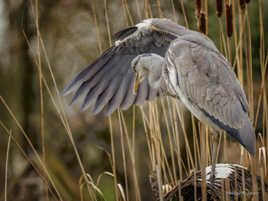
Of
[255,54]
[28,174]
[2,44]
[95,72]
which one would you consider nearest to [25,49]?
[2,44]

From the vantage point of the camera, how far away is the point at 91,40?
9.69 ft

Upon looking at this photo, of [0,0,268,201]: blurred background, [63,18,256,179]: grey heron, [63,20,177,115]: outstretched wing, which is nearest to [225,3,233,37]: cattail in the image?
[63,18,256,179]: grey heron

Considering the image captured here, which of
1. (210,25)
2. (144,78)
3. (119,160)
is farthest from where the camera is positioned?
(119,160)

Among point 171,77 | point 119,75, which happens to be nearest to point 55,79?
point 119,75

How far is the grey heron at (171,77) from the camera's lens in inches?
41.4

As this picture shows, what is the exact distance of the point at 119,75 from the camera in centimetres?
131

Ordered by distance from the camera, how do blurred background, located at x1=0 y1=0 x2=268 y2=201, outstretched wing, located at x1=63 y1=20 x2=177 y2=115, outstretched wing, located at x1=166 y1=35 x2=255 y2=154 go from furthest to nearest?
blurred background, located at x1=0 y1=0 x2=268 y2=201
outstretched wing, located at x1=63 y1=20 x2=177 y2=115
outstretched wing, located at x1=166 y1=35 x2=255 y2=154

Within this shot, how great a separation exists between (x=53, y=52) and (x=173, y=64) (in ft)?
6.82

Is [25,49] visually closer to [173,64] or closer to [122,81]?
[122,81]

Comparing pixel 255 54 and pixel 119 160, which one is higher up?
pixel 255 54

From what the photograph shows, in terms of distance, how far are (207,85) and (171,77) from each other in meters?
0.10

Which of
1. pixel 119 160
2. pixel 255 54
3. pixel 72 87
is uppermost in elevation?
pixel 72 87

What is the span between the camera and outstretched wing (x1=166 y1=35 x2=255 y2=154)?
105 centimetres

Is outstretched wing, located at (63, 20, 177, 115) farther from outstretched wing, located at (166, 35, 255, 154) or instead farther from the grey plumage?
outstretched wing, located at (166, 35, 255, 154)
